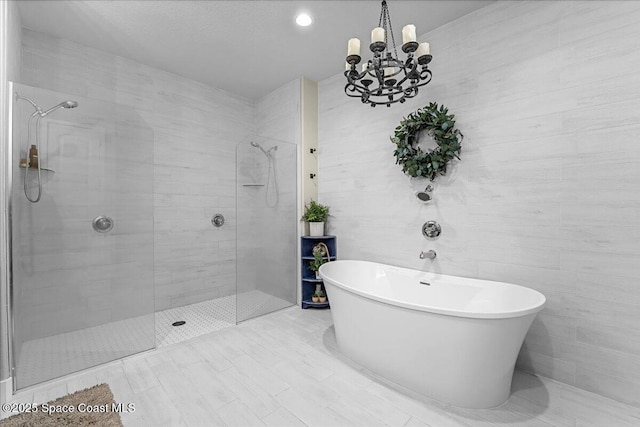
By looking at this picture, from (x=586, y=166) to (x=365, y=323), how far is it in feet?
5.98

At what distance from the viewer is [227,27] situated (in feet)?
8.44

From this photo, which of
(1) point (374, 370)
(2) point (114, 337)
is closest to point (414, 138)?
(1) point (374, 370)

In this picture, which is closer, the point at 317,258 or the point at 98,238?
the point at 98,238

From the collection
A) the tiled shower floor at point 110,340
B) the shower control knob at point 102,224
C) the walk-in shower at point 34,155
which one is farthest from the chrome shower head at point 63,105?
the tiled shower floor at point 110,340

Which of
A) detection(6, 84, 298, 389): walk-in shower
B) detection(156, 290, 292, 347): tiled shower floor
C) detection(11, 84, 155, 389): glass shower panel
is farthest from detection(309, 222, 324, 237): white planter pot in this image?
detection(11, 84, 155, 389): glass shower panel

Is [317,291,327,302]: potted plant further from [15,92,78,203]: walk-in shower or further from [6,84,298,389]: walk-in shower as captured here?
[15,92,78,203]: walk-in shower

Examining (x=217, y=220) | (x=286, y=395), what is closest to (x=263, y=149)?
(x=217, y=220)

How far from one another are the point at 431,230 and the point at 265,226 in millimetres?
1748

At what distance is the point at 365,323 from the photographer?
2098 mm

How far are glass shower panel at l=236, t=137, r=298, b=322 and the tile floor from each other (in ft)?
2.61

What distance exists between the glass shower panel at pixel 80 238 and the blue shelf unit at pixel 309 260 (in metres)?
1.61

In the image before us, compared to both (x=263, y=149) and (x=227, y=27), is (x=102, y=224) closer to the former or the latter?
(x=263, y=149)

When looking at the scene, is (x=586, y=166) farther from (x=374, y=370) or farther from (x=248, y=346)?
(x=248, y=346)

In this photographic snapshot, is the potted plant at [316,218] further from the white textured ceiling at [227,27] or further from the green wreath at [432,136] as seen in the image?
the white textured ceiling at [227,27]
